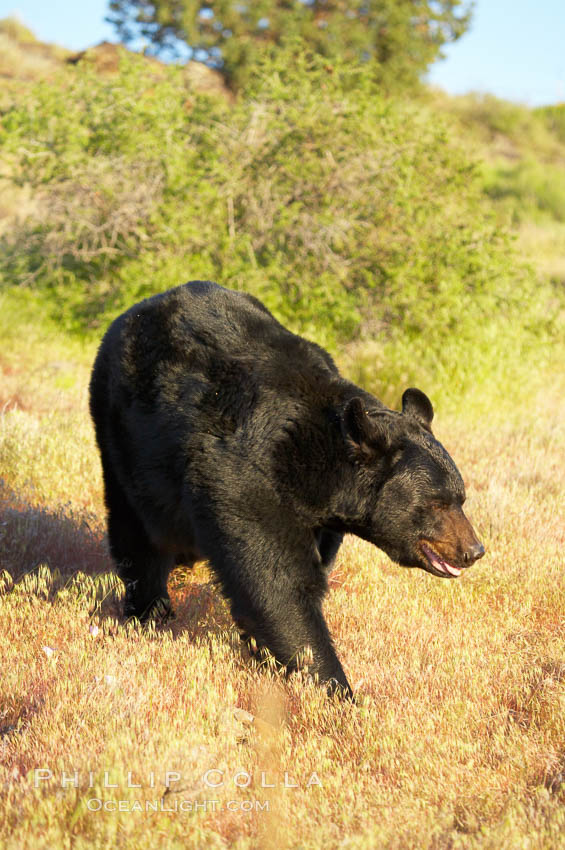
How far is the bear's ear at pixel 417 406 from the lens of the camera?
379cm

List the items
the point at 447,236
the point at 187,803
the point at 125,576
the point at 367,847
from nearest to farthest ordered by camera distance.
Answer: the point at 367,847
the point at 187,803
the point at 125,576
the point at 447,236

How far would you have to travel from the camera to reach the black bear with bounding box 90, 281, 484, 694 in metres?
3.39

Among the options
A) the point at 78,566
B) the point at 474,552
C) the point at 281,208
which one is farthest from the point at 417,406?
the point at 281,208

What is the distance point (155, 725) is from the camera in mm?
3014

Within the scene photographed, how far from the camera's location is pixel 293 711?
3.35 meters

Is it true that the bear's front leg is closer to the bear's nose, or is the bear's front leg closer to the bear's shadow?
the bear's nose

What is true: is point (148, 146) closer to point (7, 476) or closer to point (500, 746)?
point (7, 476)

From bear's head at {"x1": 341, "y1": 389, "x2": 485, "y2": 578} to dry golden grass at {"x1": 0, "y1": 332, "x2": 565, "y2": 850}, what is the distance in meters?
0.50

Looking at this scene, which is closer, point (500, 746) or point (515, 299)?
point (500, 746)

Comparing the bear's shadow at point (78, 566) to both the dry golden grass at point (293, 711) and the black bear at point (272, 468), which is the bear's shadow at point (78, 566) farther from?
the black bear at point (272, 468)

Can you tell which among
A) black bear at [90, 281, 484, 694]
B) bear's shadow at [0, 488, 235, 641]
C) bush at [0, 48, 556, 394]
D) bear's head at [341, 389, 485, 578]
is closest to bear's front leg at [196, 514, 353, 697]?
black bear at [90, 281, 484, 694]

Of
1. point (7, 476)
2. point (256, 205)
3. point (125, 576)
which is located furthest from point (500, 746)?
point (256, 205)

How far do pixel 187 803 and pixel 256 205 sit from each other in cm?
820

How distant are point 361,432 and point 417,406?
0.49 metres
